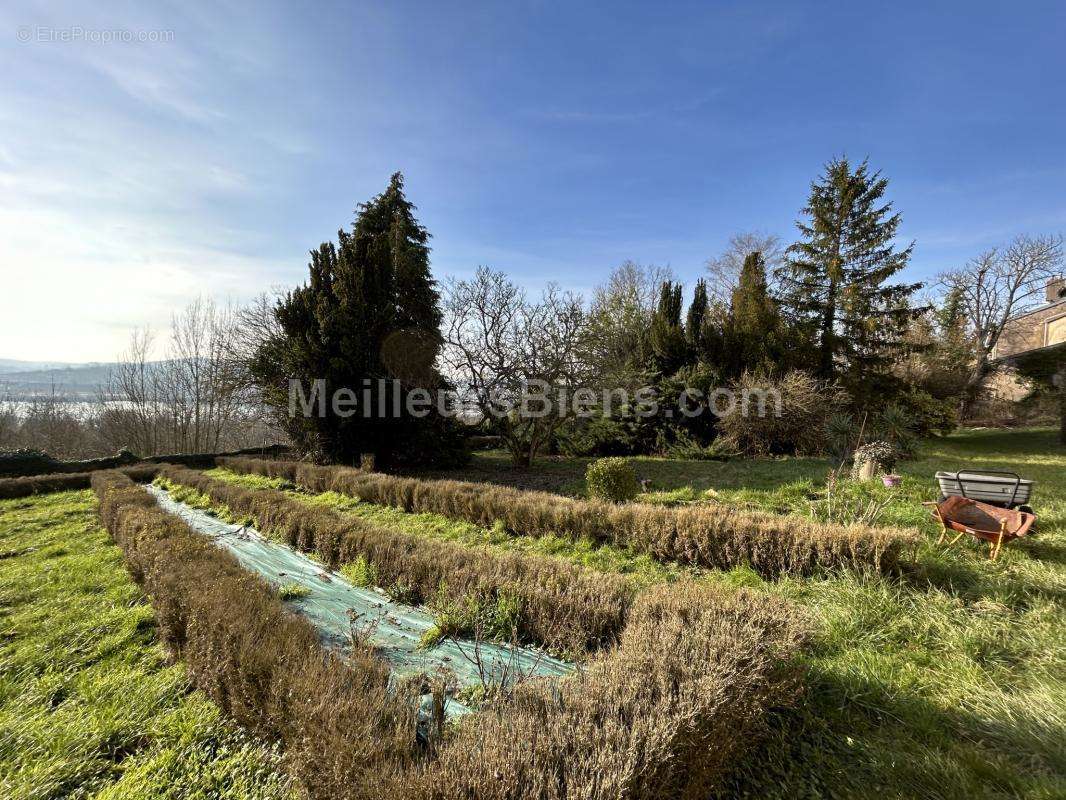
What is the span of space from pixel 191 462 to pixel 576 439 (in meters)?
15.7

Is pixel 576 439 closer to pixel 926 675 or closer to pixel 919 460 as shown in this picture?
pixel 919 460

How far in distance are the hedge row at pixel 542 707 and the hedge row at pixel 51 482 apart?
14034 millimetres

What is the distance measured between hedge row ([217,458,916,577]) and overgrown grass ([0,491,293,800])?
399cm

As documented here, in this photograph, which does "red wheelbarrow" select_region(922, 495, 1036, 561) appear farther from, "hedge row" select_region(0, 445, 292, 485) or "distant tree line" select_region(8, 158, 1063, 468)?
"hedge row" select_region(0, 445, 292, 485)

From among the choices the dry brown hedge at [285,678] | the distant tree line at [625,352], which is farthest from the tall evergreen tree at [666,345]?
the dry brown hedge at [285,678]

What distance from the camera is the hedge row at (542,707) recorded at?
1.49 metres

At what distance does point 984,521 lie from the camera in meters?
4.31

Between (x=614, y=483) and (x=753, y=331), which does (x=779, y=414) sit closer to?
(x=753, y=331)

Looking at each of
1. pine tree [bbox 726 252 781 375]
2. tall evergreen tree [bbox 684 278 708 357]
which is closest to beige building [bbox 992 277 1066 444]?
pine tree [bbox 726 252 781 375]

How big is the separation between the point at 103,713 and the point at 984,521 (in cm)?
781

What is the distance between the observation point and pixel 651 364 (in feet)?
52.3

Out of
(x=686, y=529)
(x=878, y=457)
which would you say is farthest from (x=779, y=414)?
(x=686, y=529)

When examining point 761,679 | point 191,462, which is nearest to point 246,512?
point 761,679

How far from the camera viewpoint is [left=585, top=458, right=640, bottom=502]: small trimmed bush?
7.20 meters
